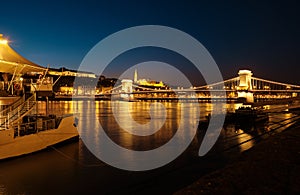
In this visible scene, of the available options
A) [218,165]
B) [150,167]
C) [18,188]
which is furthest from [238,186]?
[18,188]

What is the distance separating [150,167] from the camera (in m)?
10.3

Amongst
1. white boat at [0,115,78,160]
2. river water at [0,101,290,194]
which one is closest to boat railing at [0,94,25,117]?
white boat at [0,115,78,160]

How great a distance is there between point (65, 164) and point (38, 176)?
1651mm

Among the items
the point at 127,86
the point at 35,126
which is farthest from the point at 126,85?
the point at 35,126

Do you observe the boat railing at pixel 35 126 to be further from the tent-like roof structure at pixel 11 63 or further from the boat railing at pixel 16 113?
the tent-like roof structure at pixel 11 63

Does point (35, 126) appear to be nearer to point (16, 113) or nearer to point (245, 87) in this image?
point (16, 113)

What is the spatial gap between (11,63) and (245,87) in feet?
244

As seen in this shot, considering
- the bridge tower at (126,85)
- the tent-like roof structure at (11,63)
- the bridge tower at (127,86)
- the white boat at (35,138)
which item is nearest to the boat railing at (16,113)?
the white boat at (35,138)

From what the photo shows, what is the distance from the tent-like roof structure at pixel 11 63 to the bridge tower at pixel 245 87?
220ft

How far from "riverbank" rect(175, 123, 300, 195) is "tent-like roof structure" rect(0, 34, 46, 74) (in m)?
8.71

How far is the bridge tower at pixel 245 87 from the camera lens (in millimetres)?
74750

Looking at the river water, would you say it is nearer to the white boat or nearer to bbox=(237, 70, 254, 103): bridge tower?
the white boat

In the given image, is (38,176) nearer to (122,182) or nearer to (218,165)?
(122,182)

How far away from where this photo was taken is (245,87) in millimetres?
77688
